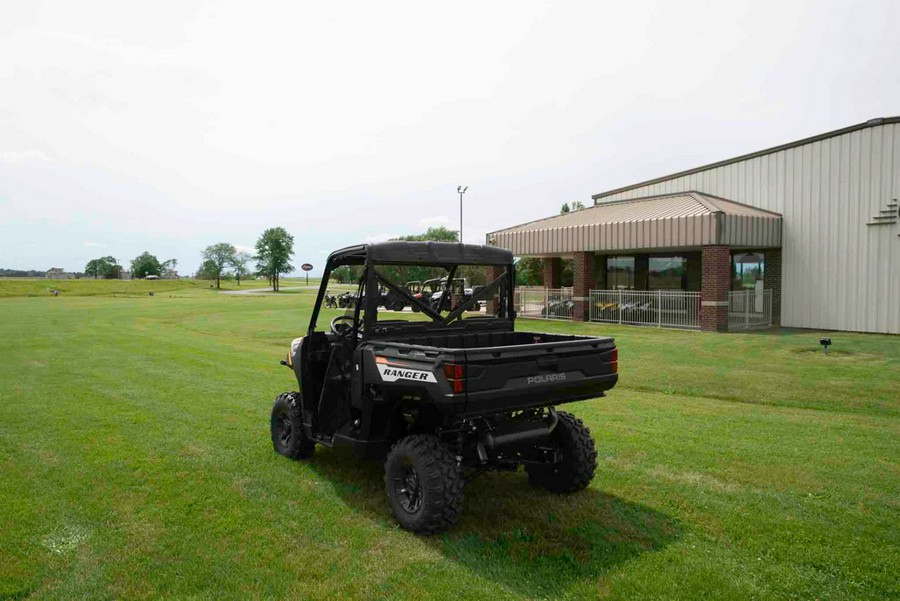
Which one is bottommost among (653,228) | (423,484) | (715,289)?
(423,484)

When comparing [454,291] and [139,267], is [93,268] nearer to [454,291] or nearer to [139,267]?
[139,267]

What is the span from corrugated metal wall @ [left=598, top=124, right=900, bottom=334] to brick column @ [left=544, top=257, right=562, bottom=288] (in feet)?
33.0

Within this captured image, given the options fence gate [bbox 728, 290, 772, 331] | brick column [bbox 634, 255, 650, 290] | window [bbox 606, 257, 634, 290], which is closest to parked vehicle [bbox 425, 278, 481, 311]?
fence gate [bbox 728, 290, 772, 331]

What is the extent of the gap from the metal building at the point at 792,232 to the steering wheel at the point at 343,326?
705 inches

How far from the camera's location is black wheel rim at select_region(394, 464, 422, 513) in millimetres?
5250

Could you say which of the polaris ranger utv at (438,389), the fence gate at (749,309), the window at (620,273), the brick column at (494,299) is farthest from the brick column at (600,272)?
the polaris ranger utv at (438,389)

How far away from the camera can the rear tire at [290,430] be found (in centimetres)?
688

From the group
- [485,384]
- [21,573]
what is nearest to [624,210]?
[485,384]

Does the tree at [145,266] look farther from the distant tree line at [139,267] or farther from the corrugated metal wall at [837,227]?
the corrugated metal wall at [837,227]

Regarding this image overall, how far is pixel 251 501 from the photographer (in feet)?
19.0

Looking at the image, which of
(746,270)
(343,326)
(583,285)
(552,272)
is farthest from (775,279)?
(343,326)

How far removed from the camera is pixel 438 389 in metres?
4.82

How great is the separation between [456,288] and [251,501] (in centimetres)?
280

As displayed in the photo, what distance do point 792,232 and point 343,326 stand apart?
837 inches
